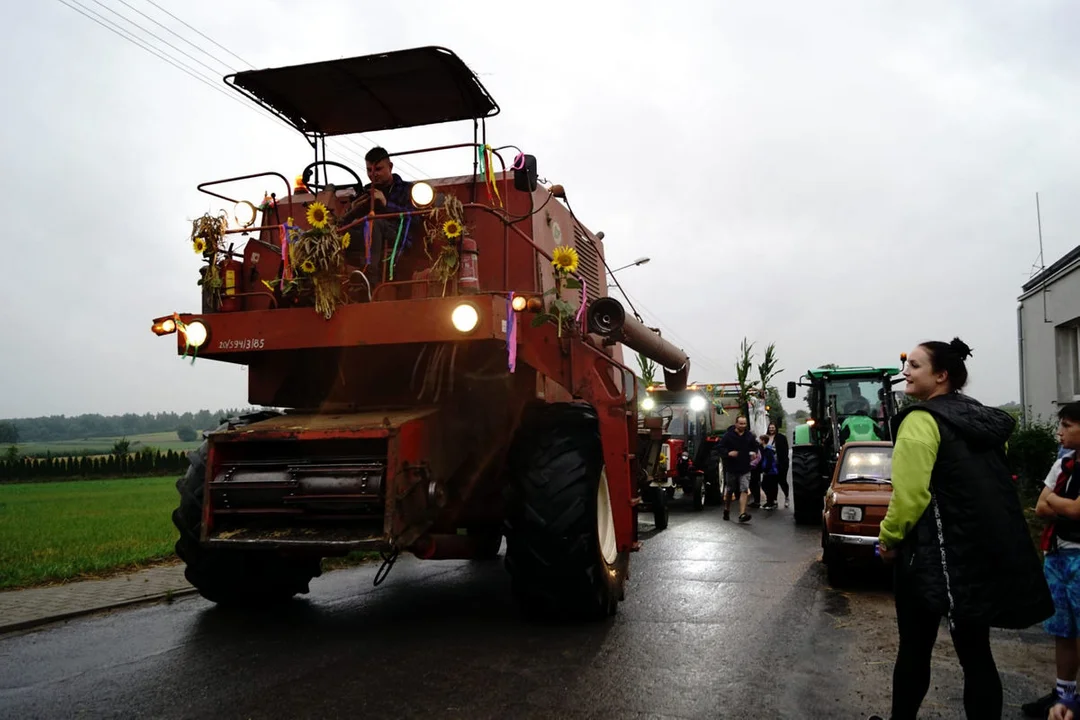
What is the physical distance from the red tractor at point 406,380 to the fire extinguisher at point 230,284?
18mm

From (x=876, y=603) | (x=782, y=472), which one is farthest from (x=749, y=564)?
(x=782, y=472)

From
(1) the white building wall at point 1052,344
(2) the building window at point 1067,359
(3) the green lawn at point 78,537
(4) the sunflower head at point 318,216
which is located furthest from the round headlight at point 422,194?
(2) the building window at point 1067,359

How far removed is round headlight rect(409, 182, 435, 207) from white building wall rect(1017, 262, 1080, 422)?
13.0 m

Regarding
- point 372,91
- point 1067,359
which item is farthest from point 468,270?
point 1067,359

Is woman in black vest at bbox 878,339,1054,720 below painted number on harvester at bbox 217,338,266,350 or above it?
below

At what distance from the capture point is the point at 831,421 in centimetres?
1516

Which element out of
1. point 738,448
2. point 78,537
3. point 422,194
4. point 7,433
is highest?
point 422,194

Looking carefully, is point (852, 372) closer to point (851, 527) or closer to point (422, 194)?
point (851, 527)

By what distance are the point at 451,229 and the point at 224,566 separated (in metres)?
3.06

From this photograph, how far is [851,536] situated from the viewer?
8.01 metres

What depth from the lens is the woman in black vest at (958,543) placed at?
340cm

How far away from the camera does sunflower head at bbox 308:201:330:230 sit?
5.65 meters

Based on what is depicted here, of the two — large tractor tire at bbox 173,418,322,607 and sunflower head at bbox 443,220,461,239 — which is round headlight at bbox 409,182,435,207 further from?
large tractor tire at bbox 173,418,322,607

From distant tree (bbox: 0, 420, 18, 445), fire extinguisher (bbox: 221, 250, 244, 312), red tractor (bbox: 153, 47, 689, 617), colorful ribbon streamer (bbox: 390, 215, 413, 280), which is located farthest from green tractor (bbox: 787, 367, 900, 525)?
distant tree (bbox: 0, 420, 18, 445)
